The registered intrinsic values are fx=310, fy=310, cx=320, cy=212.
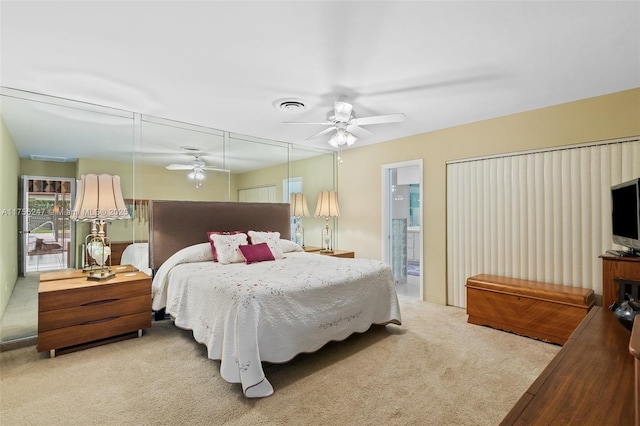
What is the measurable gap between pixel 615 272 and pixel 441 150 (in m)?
2.52

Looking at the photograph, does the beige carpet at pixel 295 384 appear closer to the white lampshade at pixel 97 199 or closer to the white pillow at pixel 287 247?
the white lampshade at pixel 97 199

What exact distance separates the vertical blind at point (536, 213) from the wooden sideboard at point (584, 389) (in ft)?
6.30

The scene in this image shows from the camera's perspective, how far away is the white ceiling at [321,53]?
1902 mm

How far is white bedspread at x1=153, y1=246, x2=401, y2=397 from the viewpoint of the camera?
7.24 ft

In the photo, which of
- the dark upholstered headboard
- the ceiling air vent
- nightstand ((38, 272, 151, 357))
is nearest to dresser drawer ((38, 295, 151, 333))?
nightstand ((38, 272, 151, 357))

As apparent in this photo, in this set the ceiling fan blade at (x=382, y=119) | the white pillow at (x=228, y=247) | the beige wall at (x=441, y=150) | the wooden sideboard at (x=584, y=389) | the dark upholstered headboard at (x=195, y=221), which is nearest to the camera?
the wooden sideboard at (x=584, y=389)

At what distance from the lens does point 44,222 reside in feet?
10.3

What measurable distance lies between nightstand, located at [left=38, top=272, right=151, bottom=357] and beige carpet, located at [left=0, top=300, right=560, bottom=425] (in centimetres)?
14

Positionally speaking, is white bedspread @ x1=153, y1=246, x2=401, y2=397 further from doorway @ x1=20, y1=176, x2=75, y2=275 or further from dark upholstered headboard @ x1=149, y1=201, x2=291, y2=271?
doorway @ x1=20, y1=176, x2=75, y2=275

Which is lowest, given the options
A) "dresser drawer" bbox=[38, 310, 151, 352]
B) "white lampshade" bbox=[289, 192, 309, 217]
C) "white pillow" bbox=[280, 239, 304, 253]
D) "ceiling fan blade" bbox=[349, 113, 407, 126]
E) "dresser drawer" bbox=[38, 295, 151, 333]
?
"dresser drawer" bbox=[38, 310, 151, 352]

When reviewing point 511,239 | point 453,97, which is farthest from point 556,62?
point 511,239

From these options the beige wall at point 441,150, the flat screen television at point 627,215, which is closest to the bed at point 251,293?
the beige wall at point 441,150

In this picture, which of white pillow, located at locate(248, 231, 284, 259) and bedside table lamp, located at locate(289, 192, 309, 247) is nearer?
white pillow, located at locate(248, 231, 284, 259)

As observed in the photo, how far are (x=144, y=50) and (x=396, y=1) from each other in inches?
72.3
